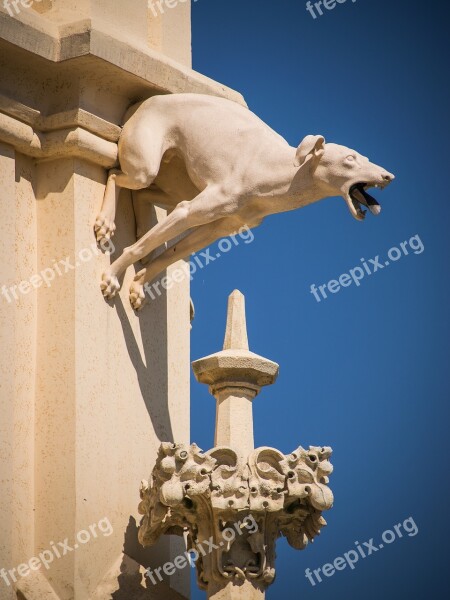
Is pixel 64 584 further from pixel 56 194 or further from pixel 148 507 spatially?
pixel 56 194

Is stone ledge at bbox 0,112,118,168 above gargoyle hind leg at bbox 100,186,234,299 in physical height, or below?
above

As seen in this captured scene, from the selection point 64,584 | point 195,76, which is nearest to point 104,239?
point 195,76

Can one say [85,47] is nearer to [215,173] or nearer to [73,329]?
[215,173]

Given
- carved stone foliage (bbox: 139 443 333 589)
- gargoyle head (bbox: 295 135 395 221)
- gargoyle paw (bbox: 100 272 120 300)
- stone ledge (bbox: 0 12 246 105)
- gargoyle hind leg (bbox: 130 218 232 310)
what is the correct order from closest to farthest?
carved stone foliage (bbox: 139 443 333 589) → stone ledge (bbox: 0 12 246 105) → gargoyle head (bbox: 295 135 395 221) → gargoyle paw (bbox: 100 272 120 300) → gargoyle hind leg (bbox: 130 218 232 310)

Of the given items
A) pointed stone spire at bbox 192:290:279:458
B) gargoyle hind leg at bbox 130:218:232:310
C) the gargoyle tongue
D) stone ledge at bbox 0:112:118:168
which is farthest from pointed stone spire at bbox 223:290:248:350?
stone ledge at bbox 0:112:118:168

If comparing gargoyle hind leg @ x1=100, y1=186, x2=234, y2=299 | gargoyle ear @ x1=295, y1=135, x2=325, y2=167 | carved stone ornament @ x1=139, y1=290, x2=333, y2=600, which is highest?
gargoyle ear @ x1=295, y1=135, x2=325, y2=167

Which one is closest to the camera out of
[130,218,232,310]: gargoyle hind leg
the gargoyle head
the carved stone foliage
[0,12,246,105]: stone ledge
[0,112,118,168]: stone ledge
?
the carved stone foliage

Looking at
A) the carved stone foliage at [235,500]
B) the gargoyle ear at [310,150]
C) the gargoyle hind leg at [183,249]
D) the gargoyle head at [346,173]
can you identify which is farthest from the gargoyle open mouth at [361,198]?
the carved stone foliage at [235,500]

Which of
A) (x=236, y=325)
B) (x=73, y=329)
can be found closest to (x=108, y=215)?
(x=73, y=329)

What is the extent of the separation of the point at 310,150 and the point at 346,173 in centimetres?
32

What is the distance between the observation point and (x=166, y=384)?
1800cm

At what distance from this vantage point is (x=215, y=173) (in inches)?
689

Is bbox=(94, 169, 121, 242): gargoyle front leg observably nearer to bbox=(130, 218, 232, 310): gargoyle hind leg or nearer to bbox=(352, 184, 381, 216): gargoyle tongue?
bbox=(130, 218, 232, 310): gargoyle hind leg

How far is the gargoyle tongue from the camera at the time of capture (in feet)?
56.3
